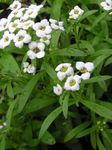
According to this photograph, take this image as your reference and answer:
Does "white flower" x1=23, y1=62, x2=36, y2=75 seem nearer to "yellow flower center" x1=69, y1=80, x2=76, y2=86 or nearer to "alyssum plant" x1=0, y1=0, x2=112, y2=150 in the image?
"alyssum plant" x1=0, y1=0, x2=112, y2=150

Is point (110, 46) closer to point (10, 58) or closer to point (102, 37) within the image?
point (102, 37)

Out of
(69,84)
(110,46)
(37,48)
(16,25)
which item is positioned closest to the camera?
(69,84)

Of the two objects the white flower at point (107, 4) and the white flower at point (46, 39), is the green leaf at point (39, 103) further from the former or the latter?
the white flower at point (107, 4)

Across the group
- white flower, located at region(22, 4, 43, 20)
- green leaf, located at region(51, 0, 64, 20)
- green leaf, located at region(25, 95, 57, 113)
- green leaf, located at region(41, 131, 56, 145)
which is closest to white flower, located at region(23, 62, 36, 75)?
green leaf, located at region(25, 95, 57, 113)

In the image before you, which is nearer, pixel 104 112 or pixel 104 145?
pixel 104 112

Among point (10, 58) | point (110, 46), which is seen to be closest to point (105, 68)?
point (110, 46)

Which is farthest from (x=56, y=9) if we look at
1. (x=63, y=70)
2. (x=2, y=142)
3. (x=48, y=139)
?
(x=2, y=142)

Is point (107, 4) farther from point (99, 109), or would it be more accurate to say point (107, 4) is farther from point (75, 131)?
point (75, 131)

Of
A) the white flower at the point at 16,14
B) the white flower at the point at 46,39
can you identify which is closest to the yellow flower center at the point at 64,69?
the white flower at the point at 46,39
